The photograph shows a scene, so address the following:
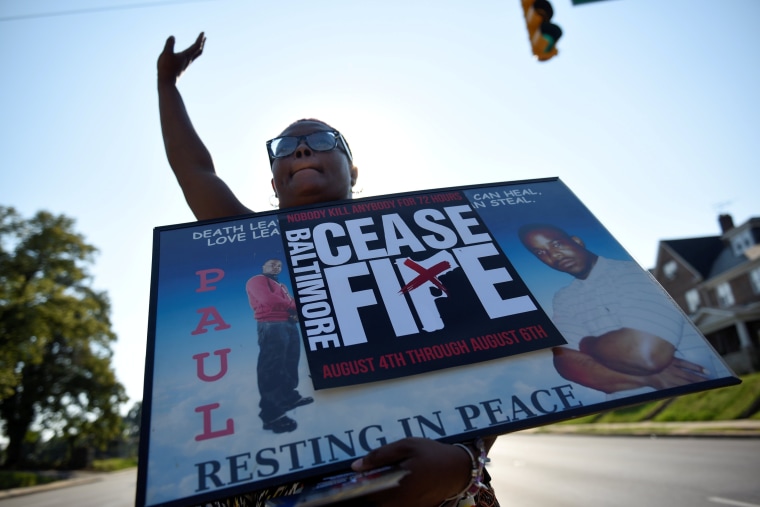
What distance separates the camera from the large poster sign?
135cm

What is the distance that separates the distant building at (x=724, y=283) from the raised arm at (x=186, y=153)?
3010cm

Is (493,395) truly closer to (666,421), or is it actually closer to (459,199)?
(459,199)

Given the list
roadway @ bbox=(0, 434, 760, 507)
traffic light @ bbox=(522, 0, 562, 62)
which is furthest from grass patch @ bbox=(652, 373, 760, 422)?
traffic light @ bbox=(522, 0, 562, 62)

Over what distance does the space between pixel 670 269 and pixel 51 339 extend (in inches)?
1523

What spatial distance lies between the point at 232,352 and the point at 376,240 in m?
0.66

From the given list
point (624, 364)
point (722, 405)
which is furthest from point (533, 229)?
point (722, 405)

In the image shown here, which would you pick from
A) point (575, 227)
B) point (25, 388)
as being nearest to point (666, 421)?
point (575, 227)

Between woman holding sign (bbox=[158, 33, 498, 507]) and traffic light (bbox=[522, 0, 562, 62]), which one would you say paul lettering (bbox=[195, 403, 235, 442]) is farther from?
traffic light (bbox=[522, 0, 562, 62])

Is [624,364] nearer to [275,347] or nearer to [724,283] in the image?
[275,347]

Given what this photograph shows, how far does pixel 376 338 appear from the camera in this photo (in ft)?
5.12

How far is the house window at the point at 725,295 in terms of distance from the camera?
30961 mm

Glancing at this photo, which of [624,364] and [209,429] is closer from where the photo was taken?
[209,429]

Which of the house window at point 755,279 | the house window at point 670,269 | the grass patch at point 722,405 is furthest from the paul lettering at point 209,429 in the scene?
the house window at point 670,269

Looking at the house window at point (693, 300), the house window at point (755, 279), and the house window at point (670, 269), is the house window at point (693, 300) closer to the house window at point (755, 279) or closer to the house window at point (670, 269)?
the house window at point (670, 269)
